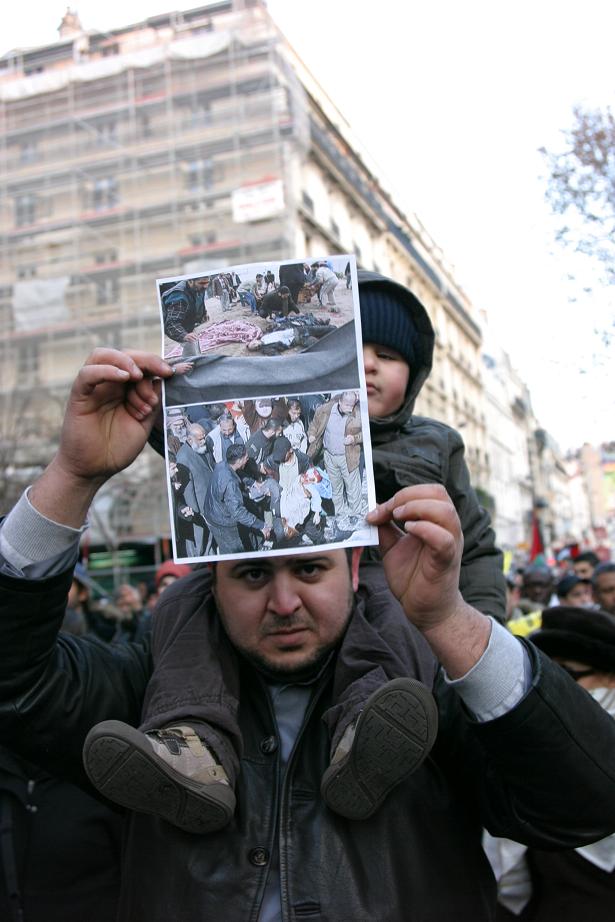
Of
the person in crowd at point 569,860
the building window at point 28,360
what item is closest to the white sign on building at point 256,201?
the building window at point 28,360

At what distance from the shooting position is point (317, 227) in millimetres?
31156

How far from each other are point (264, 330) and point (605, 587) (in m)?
5.05

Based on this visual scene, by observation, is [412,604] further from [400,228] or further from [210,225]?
[400,228]

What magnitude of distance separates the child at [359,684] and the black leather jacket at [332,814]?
0.27ft

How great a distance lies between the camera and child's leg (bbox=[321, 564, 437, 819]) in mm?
1566

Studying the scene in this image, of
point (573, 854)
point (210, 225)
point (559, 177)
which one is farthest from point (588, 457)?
point (573, 854)

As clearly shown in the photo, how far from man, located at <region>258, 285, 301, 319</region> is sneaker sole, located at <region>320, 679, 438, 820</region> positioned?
731mm

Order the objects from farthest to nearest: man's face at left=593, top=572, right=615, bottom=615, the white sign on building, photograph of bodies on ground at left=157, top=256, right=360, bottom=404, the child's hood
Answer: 1. the white sign on building
2. man's face at left=593, top=572, right=615, bottom=615
3. the child's hood
4. photograph of bodies on ground at left=157, top=256, right=360, bottom=404

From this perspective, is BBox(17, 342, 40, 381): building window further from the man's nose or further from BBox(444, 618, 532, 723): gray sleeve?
BBox(444, 618, 532, 723): gray sleeve

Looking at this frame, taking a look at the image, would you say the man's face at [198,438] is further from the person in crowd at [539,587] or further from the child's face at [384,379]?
the person in crowd at [539,587]

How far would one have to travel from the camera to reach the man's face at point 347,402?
68.6 inches

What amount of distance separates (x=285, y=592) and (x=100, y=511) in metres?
24.5

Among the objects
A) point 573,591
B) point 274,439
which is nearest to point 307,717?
point 274,439

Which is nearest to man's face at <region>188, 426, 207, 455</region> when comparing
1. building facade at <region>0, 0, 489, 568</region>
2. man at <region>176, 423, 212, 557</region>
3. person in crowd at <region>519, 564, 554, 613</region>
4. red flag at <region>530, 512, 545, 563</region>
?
man at <region>176, 423, 212, 557</region>
